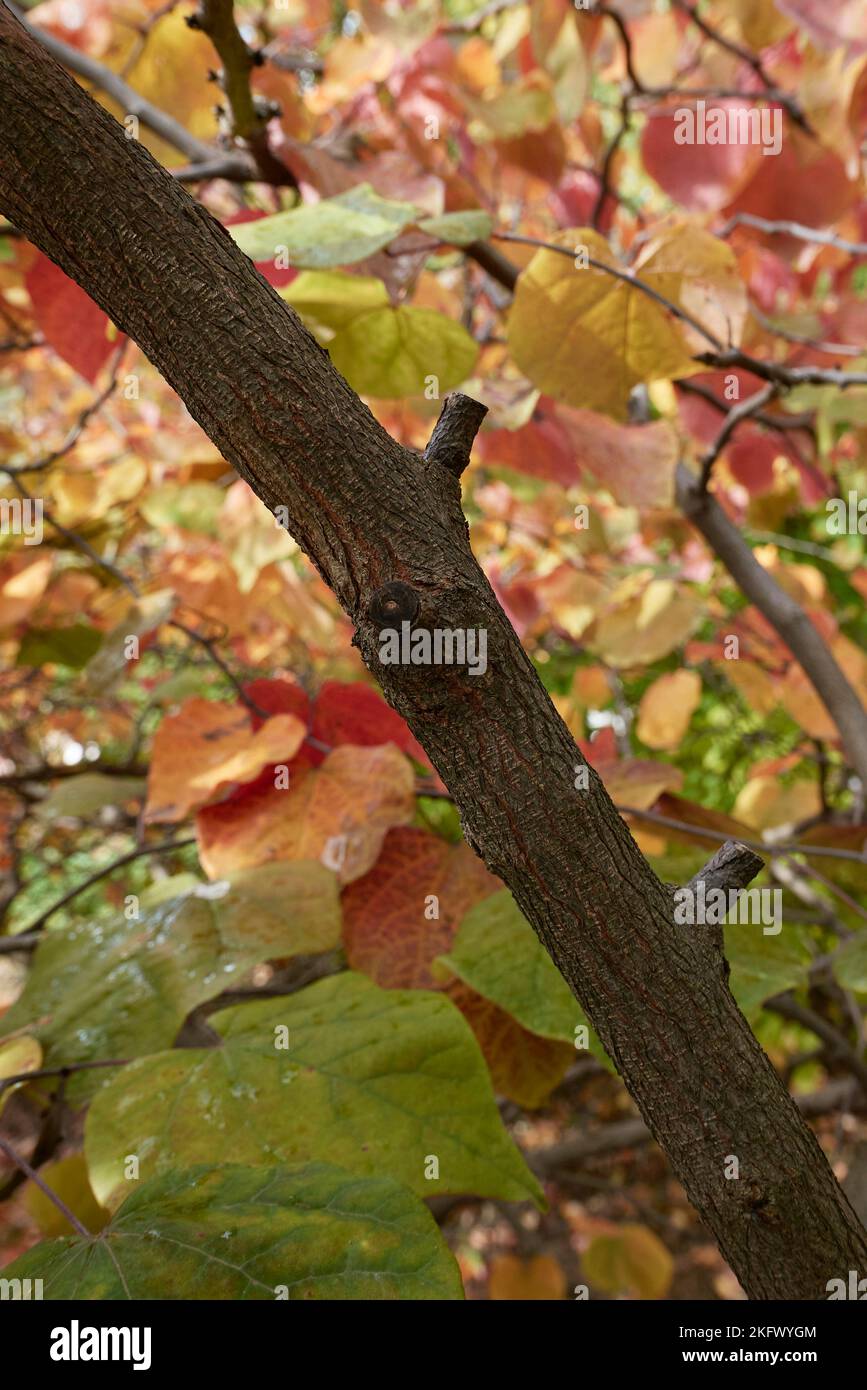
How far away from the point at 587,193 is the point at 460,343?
818 millimetres

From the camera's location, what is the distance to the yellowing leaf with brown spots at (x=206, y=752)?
764mm

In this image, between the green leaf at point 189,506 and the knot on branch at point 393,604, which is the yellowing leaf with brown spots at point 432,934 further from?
the green leaf at point 189,506

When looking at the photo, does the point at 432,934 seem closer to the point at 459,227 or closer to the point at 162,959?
the point at 162,959

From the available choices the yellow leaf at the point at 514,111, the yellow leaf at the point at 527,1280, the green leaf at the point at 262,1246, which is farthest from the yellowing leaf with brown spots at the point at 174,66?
the yellow leaf at the point at 527,1280

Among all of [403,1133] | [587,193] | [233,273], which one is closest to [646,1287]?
[403,1133]

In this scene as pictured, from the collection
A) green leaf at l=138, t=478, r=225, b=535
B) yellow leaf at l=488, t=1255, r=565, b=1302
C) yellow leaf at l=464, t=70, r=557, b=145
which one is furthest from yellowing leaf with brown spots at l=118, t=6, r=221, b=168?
yellow leaf at l=488, t=1255, r=565, b=1302

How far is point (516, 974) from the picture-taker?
0.60 m

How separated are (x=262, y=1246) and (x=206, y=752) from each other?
1.55ft

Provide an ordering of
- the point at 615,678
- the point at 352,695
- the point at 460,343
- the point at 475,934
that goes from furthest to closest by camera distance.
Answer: the point at 615,678, the point at 352,695, the point at 460,343, the point at 475,934

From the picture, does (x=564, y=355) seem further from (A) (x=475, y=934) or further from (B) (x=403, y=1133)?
(B) (x=403, y=1133)

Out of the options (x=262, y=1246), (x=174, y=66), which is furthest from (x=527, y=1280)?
(x=174, y=66)

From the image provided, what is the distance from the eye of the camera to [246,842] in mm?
777

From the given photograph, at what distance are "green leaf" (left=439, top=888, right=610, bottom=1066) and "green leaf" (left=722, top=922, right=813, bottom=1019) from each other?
0.30 feet

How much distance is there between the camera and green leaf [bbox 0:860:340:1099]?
0.61 m
